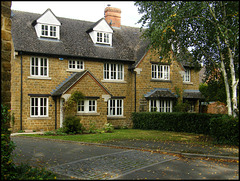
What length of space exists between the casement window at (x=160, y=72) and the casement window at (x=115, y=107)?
13.2 ft

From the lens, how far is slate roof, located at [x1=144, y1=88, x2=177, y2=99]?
81.6ft

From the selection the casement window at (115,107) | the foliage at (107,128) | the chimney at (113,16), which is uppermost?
the chimney at (113,16)

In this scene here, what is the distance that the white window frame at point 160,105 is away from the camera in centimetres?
2528

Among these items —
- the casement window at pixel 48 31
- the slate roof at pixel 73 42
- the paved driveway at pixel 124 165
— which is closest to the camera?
the paved driveway at pixel 124 165

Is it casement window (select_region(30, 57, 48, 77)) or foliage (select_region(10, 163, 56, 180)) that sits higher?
casement window (select_region(30, 57, 48, 77))

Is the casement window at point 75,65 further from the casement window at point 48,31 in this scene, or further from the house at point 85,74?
the casement window at point 48,31

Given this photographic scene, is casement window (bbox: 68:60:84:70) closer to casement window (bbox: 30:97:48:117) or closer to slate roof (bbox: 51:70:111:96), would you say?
slate roof (bbox: 51:70:111:96)

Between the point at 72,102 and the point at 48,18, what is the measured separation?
7.50 m

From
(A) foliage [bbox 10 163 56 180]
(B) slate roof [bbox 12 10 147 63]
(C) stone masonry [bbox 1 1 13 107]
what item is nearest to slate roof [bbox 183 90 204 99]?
(B) slate roof [bbox 12 10 147 63]

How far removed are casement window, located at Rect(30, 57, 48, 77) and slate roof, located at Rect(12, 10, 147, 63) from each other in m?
0.79

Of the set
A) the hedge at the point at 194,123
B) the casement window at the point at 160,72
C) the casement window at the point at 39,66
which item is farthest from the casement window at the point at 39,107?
the casement window at the point at 160,72

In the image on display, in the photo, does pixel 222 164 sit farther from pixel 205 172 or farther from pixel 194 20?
pixel 194 20

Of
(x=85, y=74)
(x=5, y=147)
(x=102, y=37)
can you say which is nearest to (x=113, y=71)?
(x=102, y=37)

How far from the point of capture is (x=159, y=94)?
983 inches
